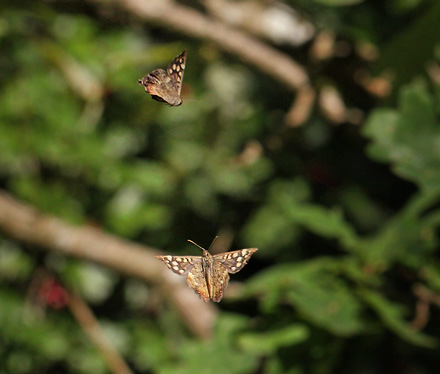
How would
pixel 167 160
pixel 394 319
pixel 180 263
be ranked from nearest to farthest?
pixel 180 263 → pixel 394 319 → pixel 167 160

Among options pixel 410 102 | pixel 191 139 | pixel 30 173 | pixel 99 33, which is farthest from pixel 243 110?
pixel 410 102

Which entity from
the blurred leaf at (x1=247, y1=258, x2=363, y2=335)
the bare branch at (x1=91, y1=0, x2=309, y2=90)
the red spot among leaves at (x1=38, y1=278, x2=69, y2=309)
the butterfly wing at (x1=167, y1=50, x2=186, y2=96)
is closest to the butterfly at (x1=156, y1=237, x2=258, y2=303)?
the butterfly wing at (x1=167, y1=50, x2=186, y2=96)

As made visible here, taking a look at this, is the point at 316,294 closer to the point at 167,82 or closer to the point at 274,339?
the point at 274,339

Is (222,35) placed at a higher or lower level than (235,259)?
lower

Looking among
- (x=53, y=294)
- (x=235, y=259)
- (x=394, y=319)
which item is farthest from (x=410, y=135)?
(x=53, y=294)

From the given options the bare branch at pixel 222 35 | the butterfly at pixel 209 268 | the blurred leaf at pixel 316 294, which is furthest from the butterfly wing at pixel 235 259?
the bare branch at pixel 222 35

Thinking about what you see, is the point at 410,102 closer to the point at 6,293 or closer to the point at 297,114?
the point at 297,114

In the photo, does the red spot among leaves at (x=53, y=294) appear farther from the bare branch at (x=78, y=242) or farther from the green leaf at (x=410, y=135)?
the green leaf at (x=410, y=135)
